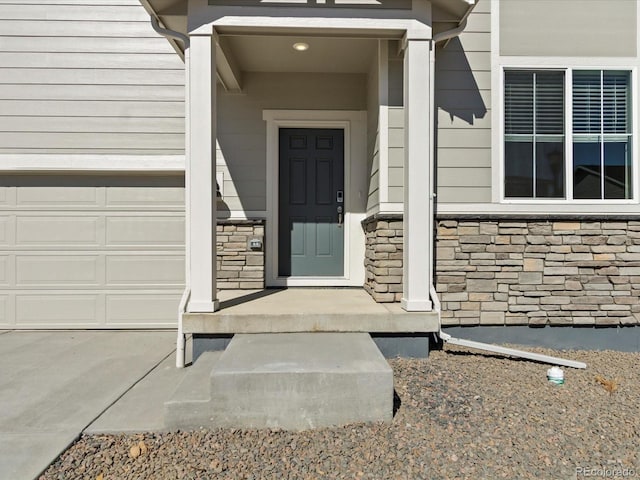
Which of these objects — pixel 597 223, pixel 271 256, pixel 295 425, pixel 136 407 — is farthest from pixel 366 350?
pixel 597 223

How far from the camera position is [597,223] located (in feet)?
13.9

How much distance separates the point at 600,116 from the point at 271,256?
3.76 meters

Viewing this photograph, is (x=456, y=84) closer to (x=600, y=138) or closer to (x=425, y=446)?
(x=600, y=138)

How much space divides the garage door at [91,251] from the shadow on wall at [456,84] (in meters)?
3.10

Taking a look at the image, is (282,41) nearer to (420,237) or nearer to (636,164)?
(420,237)

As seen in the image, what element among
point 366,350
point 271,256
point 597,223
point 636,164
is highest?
point 636,164

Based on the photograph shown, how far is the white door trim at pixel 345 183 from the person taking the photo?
507cm

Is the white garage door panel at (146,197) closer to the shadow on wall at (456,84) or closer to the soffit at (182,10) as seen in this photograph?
the soffit at (182,10)

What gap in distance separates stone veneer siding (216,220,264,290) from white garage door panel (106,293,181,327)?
687 mm

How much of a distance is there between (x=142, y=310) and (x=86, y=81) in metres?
2.73

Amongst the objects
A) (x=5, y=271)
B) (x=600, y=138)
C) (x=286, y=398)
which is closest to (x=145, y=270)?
(x=5, y=271)

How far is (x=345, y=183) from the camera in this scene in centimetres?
517

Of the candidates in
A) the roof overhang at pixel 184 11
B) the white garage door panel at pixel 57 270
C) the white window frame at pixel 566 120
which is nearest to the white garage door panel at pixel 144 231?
the white garage door panel at pixel 57 270

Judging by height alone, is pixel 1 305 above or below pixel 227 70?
below
